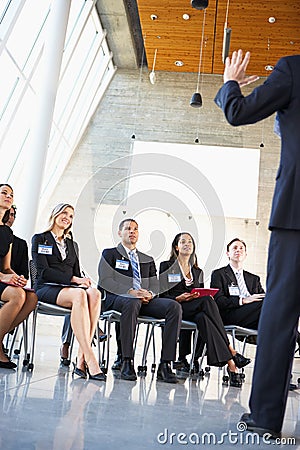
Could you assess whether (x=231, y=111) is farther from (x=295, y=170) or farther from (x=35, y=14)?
(x=35, y=14)

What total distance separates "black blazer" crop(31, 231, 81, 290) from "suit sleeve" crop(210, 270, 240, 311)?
4.19 ft

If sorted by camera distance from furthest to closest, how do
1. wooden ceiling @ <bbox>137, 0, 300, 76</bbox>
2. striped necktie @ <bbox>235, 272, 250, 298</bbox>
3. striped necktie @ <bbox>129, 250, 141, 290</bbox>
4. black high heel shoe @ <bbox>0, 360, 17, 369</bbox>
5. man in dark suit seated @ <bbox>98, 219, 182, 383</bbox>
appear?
wooden ceiling @ <bbox>137, 0, 300, 76</bbox>
striped necktie @ <bbox>235, 272, 250, 298</bbox>
striped necktie @ <bbox>129, 250, 141, 290</bbox>
man in dark suit seated @ <bbox>98, 219, 182, 383</bbox>
black high heel shoe @ <bbox>0, 360, 17, 369</bbox>

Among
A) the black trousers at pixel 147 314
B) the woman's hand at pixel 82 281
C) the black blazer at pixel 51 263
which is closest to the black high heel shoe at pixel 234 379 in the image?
the black trousers at pixel 147 314

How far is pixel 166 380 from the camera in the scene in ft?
12.3

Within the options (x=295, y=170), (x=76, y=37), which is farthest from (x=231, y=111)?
(x=76, y=37)

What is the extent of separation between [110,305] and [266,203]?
7082mm

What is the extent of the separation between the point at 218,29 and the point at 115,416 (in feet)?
27.2

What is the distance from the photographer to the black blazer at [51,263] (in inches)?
155

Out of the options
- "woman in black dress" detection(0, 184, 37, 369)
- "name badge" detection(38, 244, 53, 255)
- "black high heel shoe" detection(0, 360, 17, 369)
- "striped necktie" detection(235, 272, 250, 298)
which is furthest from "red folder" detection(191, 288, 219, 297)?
"black high heel shoe" detection(0, 360, 17, 369)

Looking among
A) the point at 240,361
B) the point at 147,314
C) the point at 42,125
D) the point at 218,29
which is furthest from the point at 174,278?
the point at 218,29

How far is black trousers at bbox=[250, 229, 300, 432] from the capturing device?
6.07ft

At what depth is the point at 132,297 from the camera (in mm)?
4020

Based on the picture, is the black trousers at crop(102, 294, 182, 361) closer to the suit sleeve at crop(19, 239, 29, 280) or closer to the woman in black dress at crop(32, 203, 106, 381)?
the woman in black dress at crop(32, 203, 106, 381)

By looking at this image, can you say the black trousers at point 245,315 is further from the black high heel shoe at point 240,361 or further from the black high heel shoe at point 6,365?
the black high heel shoe at point 6,365
